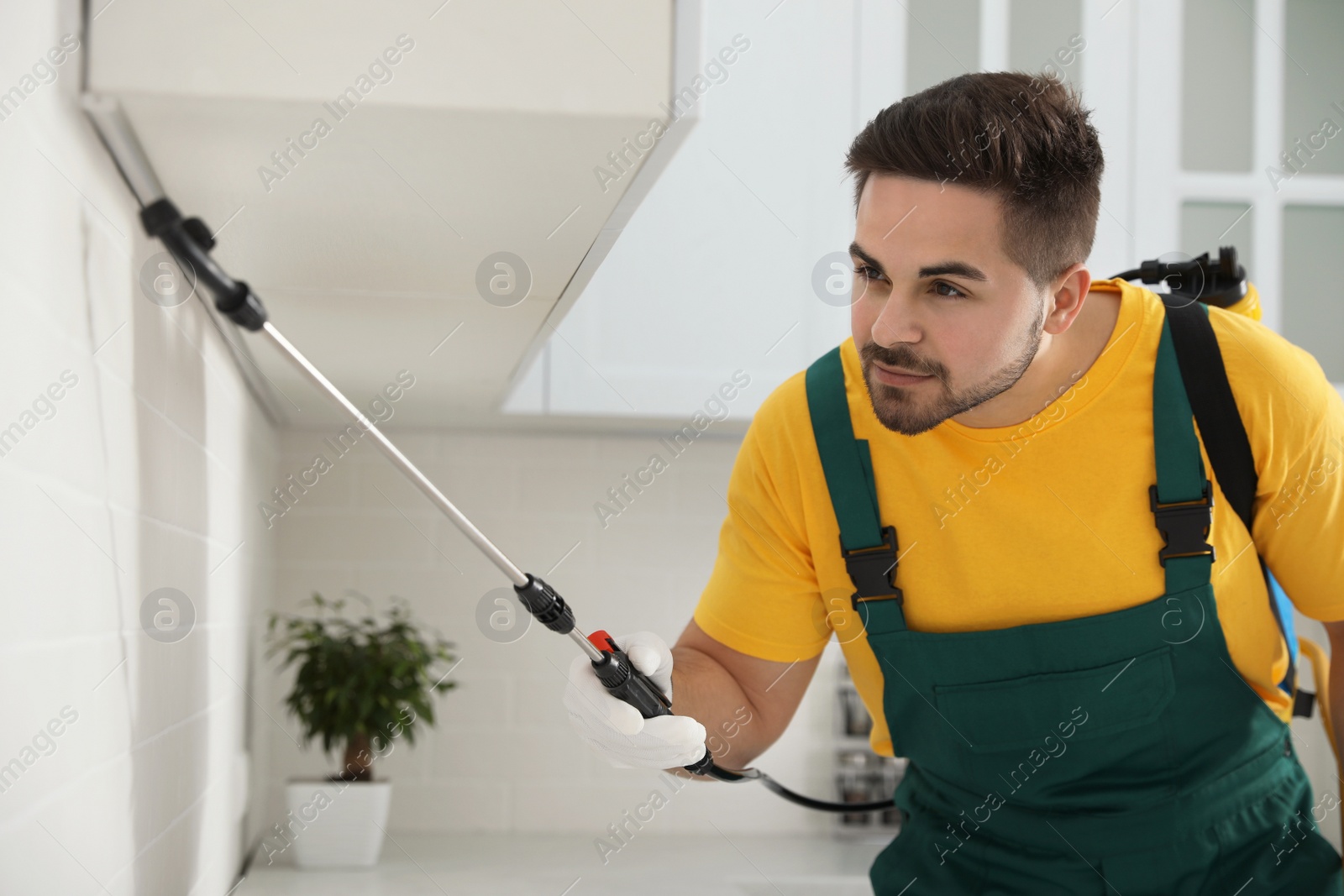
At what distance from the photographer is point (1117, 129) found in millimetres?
1487

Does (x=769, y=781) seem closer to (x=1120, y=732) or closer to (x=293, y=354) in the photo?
(x=1120, y=732)

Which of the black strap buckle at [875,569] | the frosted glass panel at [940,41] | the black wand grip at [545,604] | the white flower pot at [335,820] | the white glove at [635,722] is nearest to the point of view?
the black wand grip at [545,604]

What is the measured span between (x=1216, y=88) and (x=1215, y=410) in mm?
875

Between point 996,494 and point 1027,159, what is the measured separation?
0.27 meters

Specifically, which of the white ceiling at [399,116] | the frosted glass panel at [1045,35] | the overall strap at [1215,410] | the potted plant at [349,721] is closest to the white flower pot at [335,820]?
the potted plant at [349,721]

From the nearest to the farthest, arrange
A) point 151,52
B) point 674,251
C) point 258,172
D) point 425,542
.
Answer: point 151,52, point 258,172, point 674,251, point 425,542

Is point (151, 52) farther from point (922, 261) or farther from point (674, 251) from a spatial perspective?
point (674, 251)

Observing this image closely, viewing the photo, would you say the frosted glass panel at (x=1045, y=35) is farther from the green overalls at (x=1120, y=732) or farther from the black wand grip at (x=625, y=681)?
the black wand grip at (x=625, y=681)

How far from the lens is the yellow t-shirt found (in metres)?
0.89

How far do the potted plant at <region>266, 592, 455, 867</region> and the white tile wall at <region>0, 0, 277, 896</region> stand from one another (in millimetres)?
422

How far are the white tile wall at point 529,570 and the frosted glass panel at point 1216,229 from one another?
67 cm

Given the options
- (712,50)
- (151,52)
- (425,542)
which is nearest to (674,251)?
(712,50)

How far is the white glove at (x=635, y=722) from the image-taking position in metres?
0.82

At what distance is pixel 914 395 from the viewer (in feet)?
2.92
